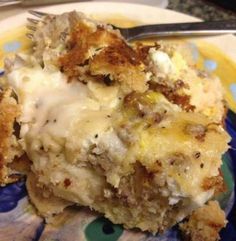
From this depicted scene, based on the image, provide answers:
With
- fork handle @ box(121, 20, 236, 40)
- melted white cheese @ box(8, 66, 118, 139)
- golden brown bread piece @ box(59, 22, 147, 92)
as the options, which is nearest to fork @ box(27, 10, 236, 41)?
fork handle @ box(121, 20, 236, 40)

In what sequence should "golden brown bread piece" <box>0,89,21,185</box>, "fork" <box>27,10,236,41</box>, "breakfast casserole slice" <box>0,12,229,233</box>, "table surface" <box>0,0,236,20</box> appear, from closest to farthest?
"breakfast casserole slice" <box>0,12,229,233</box>
"golden brown bread piece" <box>0,89,21,185</box>
"fork" <box>27,10,236,41</box>
"table surface" <box>0,0,236,20</box>

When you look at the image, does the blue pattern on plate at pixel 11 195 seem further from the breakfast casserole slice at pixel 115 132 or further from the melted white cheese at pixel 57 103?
the melted white cheese at pixel 57 103

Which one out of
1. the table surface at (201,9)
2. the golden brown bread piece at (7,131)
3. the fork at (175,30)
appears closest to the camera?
the golden brown bread piece at (7,131)

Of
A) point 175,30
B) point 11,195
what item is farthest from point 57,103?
point 175,30

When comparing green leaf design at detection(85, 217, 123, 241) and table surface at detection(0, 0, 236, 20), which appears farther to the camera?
table surface at detection(0, 0, 236, 20)

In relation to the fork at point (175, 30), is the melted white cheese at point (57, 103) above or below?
above

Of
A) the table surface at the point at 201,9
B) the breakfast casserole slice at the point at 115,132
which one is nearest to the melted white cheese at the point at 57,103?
the breakfast casserole slice at the point at 115,132

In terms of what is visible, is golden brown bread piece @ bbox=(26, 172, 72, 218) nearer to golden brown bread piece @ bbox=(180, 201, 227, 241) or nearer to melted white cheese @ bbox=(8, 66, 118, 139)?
melted white cheese @ bbox=(8, 66, 118, 139)
